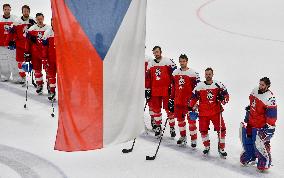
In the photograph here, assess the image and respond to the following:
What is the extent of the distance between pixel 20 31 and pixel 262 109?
5.78 m

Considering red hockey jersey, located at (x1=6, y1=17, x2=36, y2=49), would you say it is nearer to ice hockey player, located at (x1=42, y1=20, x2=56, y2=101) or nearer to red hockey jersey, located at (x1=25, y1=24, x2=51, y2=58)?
red hockey jersey, located at (x1=25, y1=24, x2=51, y2=58)

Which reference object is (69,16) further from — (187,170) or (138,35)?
(187,170)

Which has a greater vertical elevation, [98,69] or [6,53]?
[98,69]

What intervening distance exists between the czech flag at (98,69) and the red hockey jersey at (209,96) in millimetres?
2822

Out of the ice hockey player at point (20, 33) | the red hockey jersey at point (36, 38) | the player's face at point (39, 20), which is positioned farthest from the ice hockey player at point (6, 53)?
the player's face at point (39, 20)

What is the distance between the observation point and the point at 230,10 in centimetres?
1748

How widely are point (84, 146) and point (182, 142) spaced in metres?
3.81

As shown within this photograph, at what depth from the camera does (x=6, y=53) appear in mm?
11711

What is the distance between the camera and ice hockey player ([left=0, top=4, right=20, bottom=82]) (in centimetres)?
1138

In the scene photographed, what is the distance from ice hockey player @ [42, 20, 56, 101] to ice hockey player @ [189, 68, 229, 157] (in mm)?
3540

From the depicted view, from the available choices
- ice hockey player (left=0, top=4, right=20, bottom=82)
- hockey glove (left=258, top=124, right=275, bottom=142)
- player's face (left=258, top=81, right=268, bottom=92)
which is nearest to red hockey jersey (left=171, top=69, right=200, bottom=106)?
player's face (left=258, top=81, right=268, bottom=92)

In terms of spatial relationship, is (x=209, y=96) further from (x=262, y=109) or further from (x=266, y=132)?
(x=266, y=132)

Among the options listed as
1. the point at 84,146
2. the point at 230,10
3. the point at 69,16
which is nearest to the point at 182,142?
the point at 84,146

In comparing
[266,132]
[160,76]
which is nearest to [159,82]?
[160,76]
